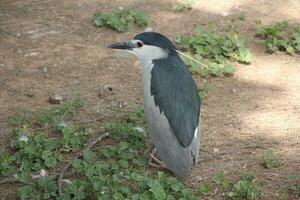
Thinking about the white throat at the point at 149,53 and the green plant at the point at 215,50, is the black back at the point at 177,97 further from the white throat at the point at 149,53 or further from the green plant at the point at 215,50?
the green plant at the point at 215,50

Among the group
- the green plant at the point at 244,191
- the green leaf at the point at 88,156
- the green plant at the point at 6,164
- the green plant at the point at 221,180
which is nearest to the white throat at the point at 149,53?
the green leaf at the point at 88,156

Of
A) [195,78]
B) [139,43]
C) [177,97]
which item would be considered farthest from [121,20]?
[177,97]

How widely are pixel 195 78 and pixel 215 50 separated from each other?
536 millimetres

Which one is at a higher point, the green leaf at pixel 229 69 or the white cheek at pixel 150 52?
the white cheek at pixel 150 52

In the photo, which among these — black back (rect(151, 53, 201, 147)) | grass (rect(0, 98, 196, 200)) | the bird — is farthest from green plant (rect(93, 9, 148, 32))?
black back (rect(151, 53, 201, 147))

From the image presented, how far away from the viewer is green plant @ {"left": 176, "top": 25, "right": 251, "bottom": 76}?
5578 mm

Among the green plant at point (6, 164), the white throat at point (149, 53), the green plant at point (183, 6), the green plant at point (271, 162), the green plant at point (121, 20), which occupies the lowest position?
the green plant at point (6, 164)

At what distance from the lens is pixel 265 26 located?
6594 millimetres

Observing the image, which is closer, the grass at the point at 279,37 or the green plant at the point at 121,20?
the grass at the point at 279,37

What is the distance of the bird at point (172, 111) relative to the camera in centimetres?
392

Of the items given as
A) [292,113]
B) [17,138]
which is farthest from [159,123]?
[292,113]

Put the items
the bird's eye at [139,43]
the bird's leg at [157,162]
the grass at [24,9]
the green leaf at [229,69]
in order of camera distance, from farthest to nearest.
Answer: the grass at [24,9], the green leaf at [229,69], the bird's eye at [139,43], the bird's leg at [157,162]

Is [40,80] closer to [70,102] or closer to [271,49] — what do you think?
[70,102]

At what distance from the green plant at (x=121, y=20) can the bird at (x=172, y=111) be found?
2183 millimetres
